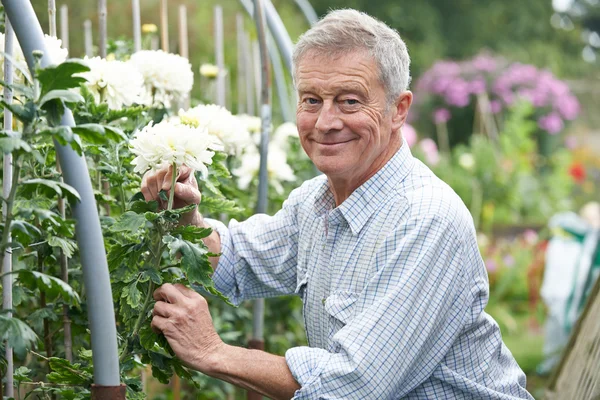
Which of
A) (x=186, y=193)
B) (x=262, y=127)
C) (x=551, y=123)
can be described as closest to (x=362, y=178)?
(x=186, y=193)

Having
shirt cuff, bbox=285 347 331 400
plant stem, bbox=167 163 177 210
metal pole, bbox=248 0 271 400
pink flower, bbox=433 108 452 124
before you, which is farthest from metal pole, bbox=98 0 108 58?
pink flower, bbox=433 108 452 124

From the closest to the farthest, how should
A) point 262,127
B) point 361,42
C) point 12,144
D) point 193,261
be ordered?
point 12,144
point 193,261
point 361,42
point 262,127

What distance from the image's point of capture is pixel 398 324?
1847 millimetres

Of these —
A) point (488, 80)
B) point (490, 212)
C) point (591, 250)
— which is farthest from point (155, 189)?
point (488, 80)

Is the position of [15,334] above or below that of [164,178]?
below

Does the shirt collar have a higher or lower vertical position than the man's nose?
lower

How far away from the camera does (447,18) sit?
15.2 metres

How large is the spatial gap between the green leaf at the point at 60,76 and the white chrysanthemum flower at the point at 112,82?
24.3 inches

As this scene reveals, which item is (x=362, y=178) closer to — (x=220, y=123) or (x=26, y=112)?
(x=220, y=123)

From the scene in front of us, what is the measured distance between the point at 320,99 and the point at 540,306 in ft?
15.4

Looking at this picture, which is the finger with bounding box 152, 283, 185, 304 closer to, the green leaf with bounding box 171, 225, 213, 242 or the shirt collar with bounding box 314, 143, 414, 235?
the green leaf with bounding box 171, 225, 213, 242

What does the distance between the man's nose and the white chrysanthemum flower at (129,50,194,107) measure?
0.54 m

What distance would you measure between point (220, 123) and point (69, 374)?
3.00 ft

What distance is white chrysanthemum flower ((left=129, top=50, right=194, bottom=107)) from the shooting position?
236 centimetres
